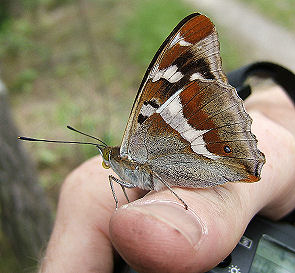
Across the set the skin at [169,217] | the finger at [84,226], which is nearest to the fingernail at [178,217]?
the skin at [169,217]

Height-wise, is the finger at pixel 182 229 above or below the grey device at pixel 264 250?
above

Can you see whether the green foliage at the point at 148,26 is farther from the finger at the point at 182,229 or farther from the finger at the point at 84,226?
the finger at the point at 182,229

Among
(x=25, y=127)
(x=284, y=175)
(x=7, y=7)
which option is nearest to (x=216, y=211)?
(x=284, y=175)

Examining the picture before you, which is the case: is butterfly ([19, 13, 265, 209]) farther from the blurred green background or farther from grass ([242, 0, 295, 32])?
grass ([242, 0, 295, 32])

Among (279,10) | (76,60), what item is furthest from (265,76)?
(279,10)

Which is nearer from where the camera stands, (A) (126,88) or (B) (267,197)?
(B) (267,197)

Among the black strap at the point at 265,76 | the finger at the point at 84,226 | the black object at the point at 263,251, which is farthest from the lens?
the black strap at the point at 265,76

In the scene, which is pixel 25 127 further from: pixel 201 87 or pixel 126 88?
pixel 201 87
